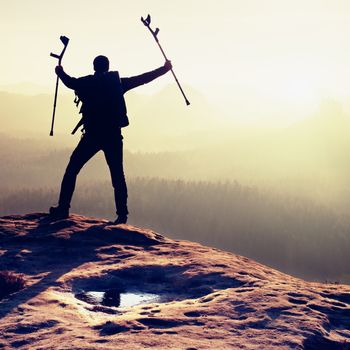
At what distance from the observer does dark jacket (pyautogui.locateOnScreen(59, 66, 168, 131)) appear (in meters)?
11.1

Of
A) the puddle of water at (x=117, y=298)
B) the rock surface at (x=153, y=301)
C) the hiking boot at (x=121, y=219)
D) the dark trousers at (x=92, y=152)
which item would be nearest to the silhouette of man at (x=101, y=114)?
the dark trousers at (x=92, y=152)

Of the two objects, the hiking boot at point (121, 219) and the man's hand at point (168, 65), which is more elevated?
the man's hand at point (168, 65)

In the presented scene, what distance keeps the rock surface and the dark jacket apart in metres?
2.52

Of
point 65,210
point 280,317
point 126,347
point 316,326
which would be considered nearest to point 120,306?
point 126,347

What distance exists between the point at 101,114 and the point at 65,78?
111 cm

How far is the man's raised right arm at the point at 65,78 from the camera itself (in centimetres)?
1099

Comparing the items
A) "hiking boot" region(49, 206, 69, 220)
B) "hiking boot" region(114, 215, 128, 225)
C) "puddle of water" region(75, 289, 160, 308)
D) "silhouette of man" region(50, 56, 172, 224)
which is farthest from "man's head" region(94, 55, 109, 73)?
"puddle of water" region(75, 289, 160, 308)

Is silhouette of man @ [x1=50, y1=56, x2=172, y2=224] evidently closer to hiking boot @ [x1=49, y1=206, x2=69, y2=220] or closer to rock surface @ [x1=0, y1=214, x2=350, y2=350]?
hiking boot @ [x1=49, y1=206, x2=69, y2=220]

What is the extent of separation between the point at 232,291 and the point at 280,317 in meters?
1.19

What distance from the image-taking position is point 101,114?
11320mm

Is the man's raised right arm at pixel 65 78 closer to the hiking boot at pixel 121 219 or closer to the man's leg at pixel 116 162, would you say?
the man's leg at pixel 116 162

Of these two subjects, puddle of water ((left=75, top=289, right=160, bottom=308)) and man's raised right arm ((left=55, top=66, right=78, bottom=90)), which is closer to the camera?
puddle of water ((left=75, top=289, right=160, bottom=308))

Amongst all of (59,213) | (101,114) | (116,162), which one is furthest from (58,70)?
(59,213)

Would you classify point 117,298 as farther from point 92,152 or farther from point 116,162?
point 92,152
